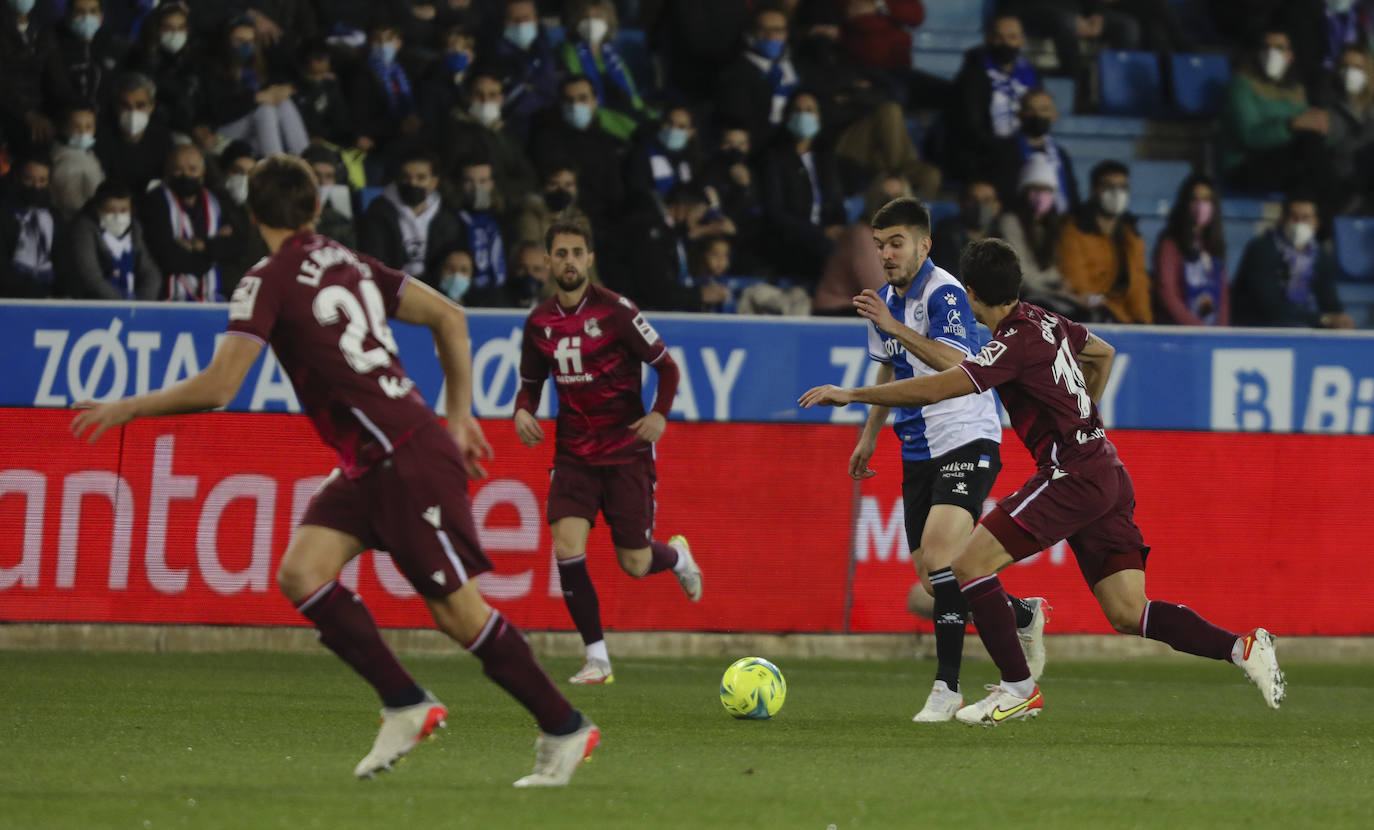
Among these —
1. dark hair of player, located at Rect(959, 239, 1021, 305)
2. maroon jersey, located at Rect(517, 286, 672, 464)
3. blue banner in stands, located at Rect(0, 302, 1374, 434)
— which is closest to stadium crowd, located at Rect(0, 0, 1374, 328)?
blue banner in stands, located at Rect(0, 302, 1374, 434)

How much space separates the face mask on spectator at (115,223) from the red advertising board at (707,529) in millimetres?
1854

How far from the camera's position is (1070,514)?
27.6 ft

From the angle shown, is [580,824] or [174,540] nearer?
[580,824]

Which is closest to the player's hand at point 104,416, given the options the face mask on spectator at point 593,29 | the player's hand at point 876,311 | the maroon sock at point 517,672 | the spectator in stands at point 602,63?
the maroon sock at point 517,672

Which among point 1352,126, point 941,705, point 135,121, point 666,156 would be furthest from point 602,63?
point 941,705

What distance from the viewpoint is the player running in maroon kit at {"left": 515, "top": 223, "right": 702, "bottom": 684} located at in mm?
10172

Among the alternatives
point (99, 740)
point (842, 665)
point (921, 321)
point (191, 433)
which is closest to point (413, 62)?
point (191, 433)

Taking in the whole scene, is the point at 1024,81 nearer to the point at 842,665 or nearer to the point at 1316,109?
the point at 1316,109

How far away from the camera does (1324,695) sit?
1102 cm

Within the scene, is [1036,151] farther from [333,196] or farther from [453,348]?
[453,348]

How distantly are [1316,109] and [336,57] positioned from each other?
8.33 meters

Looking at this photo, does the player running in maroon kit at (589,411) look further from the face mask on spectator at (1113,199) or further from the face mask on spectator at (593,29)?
the face mask on spectator at (1113,199)

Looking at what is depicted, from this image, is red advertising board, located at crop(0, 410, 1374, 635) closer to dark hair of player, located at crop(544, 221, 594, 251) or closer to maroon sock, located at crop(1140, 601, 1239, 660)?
dark hair of player, located at crop(544, 221, 594, 251)

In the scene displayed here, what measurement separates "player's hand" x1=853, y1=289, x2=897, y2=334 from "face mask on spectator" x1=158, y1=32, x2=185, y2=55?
25.2ft
